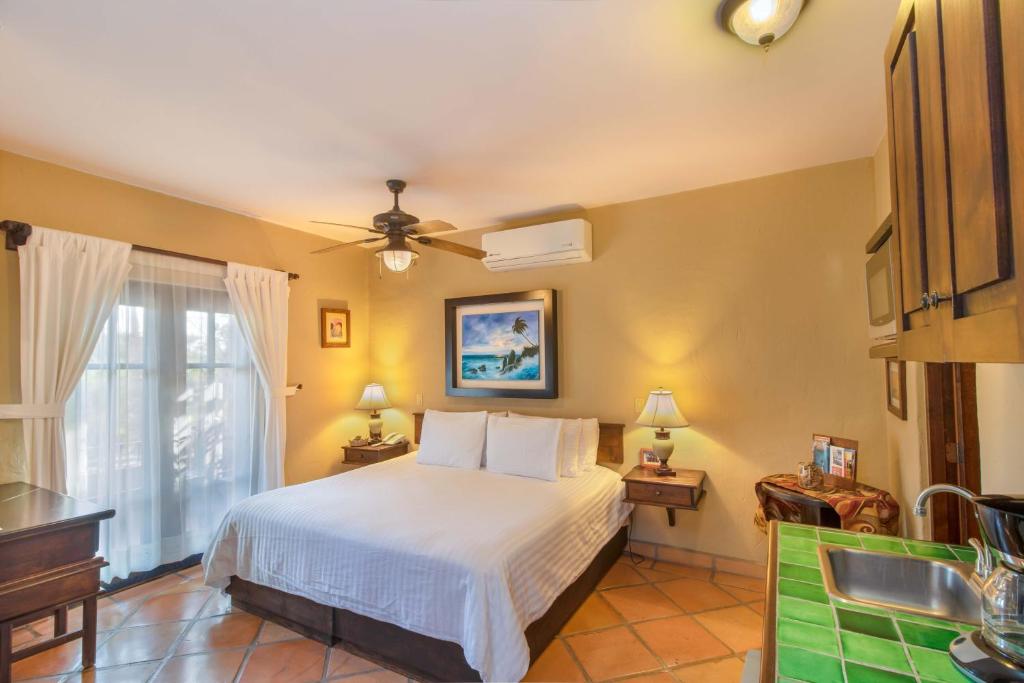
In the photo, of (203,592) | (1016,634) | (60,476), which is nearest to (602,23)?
(1016,634)

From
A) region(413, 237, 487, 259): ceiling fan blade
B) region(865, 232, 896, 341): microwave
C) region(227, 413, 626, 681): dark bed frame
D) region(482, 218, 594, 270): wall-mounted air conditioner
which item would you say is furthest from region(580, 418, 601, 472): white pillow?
→ region(865, 232, 896, 341): microwave

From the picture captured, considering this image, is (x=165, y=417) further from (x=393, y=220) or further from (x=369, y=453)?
(x=393, y=220)

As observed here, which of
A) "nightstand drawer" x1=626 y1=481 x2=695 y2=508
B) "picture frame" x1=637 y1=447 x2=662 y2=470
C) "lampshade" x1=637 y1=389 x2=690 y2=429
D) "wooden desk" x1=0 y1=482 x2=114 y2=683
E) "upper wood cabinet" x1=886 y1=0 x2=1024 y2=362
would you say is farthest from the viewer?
"picture frame" x1=637 y1=447 x2=662 y2=470

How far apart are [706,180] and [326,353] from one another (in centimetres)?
344

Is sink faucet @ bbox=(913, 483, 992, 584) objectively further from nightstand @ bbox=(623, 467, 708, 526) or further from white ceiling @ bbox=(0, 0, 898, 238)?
nightstand @ bbox=(623, 467, 708, 526)

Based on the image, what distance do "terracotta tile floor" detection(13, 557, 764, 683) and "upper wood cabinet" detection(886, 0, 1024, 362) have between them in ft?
6.31

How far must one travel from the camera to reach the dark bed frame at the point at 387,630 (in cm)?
202

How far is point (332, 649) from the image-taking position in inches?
91.2

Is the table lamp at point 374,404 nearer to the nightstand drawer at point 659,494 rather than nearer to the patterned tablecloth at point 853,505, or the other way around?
the nightstand drawer at point 659,494

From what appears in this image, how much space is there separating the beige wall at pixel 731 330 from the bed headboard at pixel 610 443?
0.07 m

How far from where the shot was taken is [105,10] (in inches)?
59.5

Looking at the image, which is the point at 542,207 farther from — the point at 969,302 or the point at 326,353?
the point at 969,302

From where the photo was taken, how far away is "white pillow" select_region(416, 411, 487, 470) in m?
3.48

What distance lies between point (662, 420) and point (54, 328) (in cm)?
361
